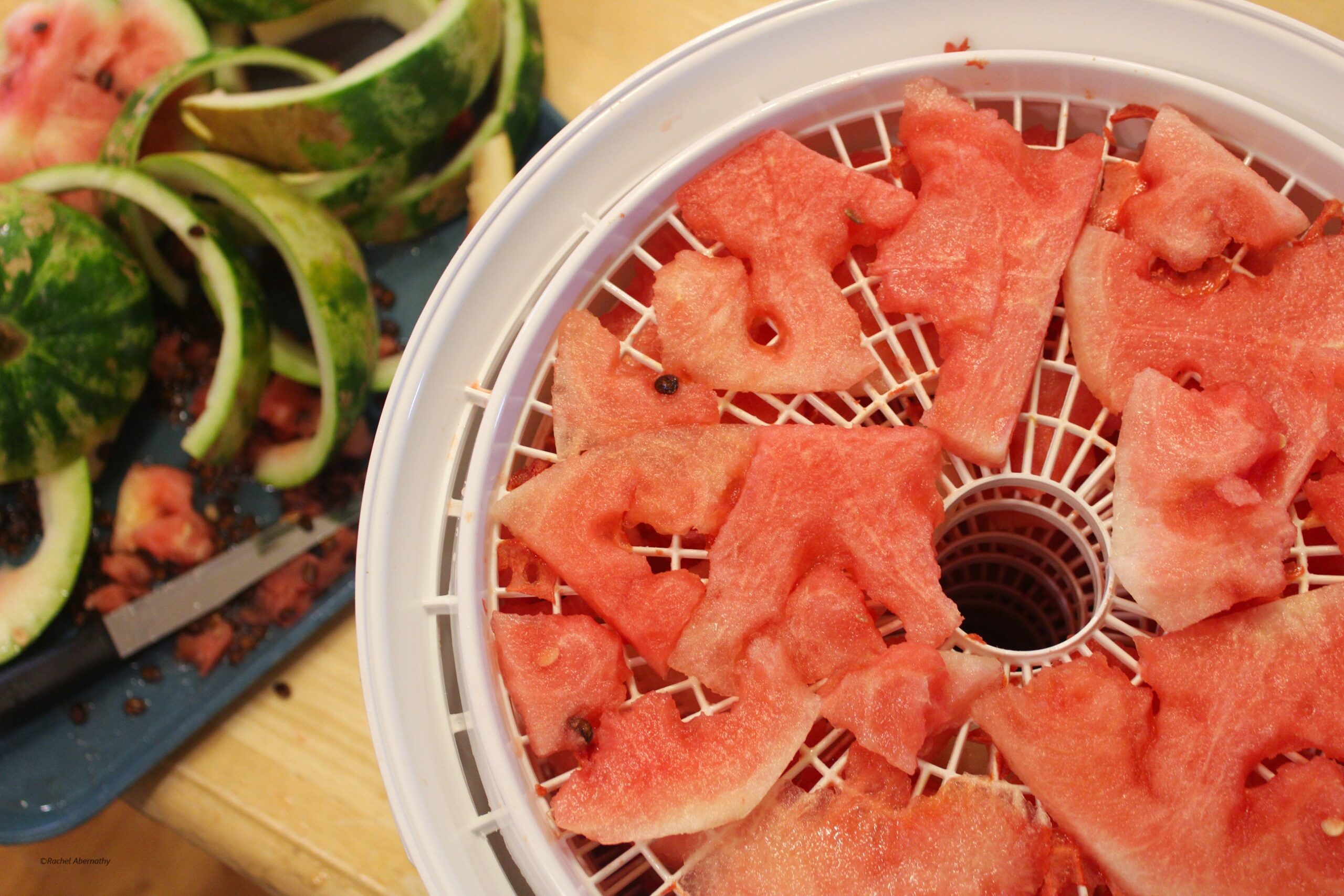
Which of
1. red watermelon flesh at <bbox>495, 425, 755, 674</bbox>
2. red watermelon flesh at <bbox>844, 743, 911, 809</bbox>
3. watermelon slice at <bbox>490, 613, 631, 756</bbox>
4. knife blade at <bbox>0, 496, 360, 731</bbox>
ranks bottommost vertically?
knife blade at <bbox>0, 496, 360, 731</bbox>

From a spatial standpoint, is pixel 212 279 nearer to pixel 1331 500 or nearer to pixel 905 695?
pixel 905 695

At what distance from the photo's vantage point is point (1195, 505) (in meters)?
0.60

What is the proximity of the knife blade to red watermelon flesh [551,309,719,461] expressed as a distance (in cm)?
54

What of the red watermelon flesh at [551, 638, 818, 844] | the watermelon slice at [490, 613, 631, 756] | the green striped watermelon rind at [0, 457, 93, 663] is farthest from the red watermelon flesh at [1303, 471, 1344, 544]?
the green striped watermelon rind at [0, 457, 93, 663]

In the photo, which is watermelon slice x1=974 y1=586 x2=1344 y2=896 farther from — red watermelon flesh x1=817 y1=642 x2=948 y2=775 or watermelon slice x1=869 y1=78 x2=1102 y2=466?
watermelon slice x1=869 y1=78 x2=1102 y2=466

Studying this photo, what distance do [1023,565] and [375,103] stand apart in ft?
3.07

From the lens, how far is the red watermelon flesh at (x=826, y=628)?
62 cm

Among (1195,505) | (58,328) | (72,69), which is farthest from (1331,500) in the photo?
(72,69)

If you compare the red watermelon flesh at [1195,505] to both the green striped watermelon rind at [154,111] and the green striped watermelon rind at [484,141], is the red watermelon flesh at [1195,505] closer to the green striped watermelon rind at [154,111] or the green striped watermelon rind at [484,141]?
the green striped watermelon rind at [484,141]

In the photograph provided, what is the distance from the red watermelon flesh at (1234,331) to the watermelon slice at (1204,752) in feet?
0.36

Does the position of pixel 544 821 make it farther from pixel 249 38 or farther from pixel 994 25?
pixel 249 38

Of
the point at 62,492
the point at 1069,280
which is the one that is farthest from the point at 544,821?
the point at 62,492

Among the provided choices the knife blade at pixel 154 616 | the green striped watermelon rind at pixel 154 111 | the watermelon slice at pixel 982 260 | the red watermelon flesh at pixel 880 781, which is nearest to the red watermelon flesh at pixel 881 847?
the red watermelon flesh at pixel 880 781

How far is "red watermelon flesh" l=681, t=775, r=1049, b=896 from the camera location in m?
0.58
